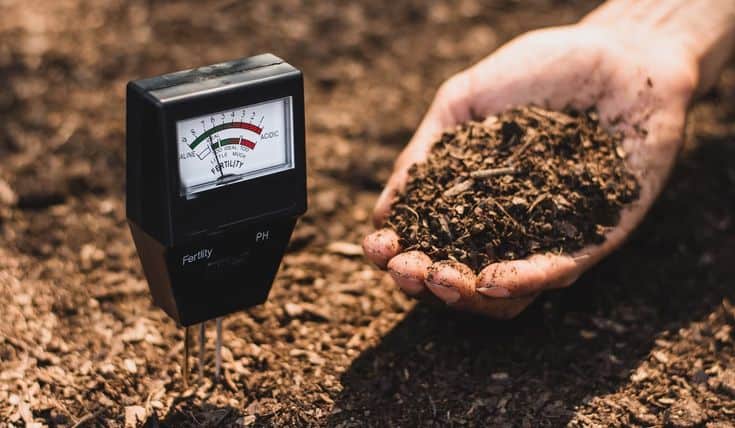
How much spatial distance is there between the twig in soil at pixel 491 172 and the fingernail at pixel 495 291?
367 mm

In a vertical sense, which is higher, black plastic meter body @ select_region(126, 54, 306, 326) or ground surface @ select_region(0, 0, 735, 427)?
black plastic meter body @ select_region(126, 54, 306, 326)

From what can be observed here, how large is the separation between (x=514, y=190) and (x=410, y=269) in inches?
16.3

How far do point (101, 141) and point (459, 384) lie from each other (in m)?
1.84

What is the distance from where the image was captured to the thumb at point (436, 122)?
274cm

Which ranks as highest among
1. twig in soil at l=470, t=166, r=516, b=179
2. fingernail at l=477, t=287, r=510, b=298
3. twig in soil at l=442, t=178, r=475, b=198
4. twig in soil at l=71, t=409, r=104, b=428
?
twig in soil at l=470, t=166, r=516, b=179

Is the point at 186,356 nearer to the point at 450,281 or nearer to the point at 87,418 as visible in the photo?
the point at 87,418

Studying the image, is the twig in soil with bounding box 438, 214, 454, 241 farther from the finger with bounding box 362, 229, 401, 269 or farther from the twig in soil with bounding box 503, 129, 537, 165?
the twig in soil with bounding box 503, 129, 537, 165

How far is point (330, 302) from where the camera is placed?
2904mm

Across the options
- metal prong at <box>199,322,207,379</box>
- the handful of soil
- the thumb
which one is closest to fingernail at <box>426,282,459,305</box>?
the handful of soil

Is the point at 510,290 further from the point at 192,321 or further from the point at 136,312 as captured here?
the point at 136,312

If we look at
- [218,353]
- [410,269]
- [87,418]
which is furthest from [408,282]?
[87,418]

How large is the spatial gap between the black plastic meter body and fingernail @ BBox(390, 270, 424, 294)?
1.01 ft

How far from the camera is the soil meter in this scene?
203cm

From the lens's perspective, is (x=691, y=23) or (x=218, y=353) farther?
Result: (x=691, y=23)
